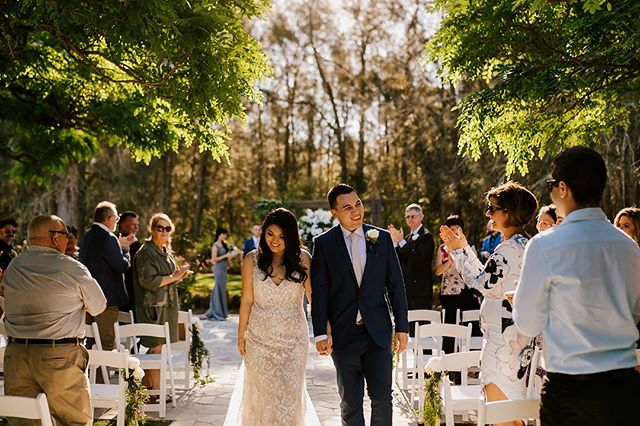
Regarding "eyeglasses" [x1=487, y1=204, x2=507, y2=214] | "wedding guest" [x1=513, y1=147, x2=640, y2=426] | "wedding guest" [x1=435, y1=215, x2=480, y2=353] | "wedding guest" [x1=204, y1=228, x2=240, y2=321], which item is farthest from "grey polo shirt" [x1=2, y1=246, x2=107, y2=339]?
"wedding guest" [x1=204, y1=228, x2=240, y2=321]

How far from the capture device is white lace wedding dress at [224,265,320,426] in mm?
6047

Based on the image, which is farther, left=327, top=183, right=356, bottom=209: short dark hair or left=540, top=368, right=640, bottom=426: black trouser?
left=327, top=183, right=356, bottom=209: short dark hair

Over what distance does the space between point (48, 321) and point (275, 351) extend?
71.6 inches

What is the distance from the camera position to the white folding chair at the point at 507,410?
3557 millimetres

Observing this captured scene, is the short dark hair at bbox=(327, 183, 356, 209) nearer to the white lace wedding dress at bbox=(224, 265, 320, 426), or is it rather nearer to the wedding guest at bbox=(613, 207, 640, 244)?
the white lace wedding dress at bbox=(224, 265, 320, 426)

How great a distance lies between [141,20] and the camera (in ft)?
17.8

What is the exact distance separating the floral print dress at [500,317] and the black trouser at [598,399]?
5.47ft

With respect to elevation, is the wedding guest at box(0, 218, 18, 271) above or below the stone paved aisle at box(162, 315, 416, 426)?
above

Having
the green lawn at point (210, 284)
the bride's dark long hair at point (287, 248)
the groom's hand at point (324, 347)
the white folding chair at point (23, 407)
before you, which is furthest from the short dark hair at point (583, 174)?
the green lawn at point (210, 284)

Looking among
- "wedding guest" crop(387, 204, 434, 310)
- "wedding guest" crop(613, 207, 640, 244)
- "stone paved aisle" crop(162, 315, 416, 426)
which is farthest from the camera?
"wedding guest" crop(387, 204, 434, 310)

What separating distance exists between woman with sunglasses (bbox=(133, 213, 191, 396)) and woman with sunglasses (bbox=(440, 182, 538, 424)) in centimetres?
400

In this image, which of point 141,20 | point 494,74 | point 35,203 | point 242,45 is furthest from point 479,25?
point 35,203

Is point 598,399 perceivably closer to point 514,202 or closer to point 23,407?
Result: point 514,202

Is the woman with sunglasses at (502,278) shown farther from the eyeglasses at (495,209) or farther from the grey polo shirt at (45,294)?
the grey polo shirt at (45,294)
